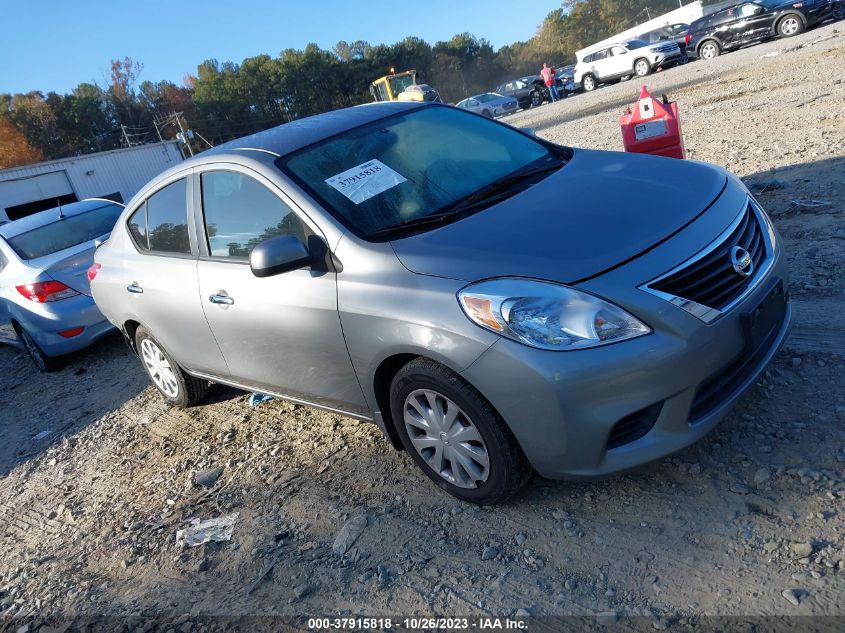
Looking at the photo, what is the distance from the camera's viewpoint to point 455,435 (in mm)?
2896

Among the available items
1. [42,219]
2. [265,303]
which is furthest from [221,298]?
[42,219]

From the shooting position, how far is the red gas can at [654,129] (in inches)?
245

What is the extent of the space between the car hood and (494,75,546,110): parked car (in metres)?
34.3

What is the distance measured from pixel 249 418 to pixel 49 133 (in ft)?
227

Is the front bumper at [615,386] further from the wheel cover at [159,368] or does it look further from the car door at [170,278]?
the wheel cover at [159,368]

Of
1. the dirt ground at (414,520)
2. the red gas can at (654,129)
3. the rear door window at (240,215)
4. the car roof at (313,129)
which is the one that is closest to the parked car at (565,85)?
the red gas can at (654,129)

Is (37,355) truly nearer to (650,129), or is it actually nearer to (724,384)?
(650,129)

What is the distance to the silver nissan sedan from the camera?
2500 mm

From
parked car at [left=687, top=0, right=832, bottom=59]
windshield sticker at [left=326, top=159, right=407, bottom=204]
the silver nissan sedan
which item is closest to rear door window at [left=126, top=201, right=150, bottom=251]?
the silver nissan sedan

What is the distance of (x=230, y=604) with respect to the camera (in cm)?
292

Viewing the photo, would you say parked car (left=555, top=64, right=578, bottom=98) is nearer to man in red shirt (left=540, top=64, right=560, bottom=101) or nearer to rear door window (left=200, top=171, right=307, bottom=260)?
man in red shirt (left=540, top=64, right=560, bottom=101)

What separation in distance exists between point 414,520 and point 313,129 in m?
2.17

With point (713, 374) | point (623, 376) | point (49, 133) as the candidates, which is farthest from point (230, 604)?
point (49, 133)

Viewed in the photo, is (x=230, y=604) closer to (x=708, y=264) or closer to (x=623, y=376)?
(x=623, y=376)
